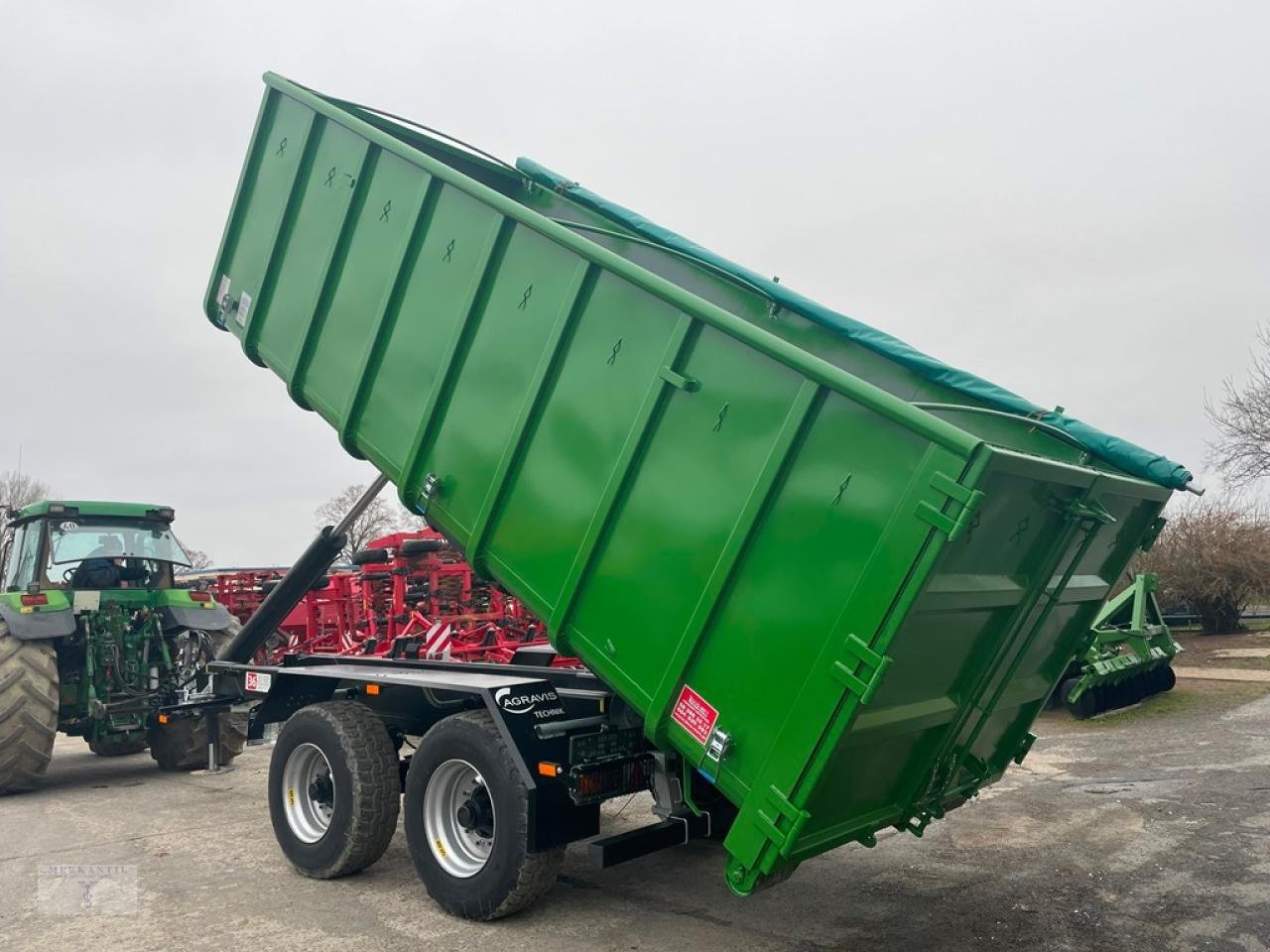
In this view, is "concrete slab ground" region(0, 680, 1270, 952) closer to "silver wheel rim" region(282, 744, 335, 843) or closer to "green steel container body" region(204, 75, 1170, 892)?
"silver wheel rim" region(282, 744, 335, 843)

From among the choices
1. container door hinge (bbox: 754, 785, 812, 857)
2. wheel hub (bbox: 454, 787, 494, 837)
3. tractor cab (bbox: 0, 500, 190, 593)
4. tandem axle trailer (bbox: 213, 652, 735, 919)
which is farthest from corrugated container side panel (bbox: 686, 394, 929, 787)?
tractor cab (bbox: 0, 500, 190, 593)

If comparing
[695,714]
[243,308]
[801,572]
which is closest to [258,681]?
[243,308]

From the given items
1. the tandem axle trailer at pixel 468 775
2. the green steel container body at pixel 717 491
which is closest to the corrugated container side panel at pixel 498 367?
the green steel container body at pixel 717 491

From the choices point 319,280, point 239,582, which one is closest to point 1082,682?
point 319,280

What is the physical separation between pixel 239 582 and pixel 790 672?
1723 cm

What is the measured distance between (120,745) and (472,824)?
24.5ft

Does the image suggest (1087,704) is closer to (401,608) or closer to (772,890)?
(772,890)

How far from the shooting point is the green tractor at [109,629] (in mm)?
9117

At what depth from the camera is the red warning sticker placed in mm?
4414

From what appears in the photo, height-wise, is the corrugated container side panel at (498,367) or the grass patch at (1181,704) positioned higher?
the corrugated container side panel at (498,367)

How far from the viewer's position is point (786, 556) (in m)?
4.20

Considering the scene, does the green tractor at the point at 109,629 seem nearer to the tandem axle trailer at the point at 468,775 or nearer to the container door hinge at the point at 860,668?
the tandem axle trailer at the point at 468,775

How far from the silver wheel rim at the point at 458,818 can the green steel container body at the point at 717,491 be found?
1.12m

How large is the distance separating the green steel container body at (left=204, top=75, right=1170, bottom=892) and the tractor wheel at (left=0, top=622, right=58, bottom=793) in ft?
14.6
